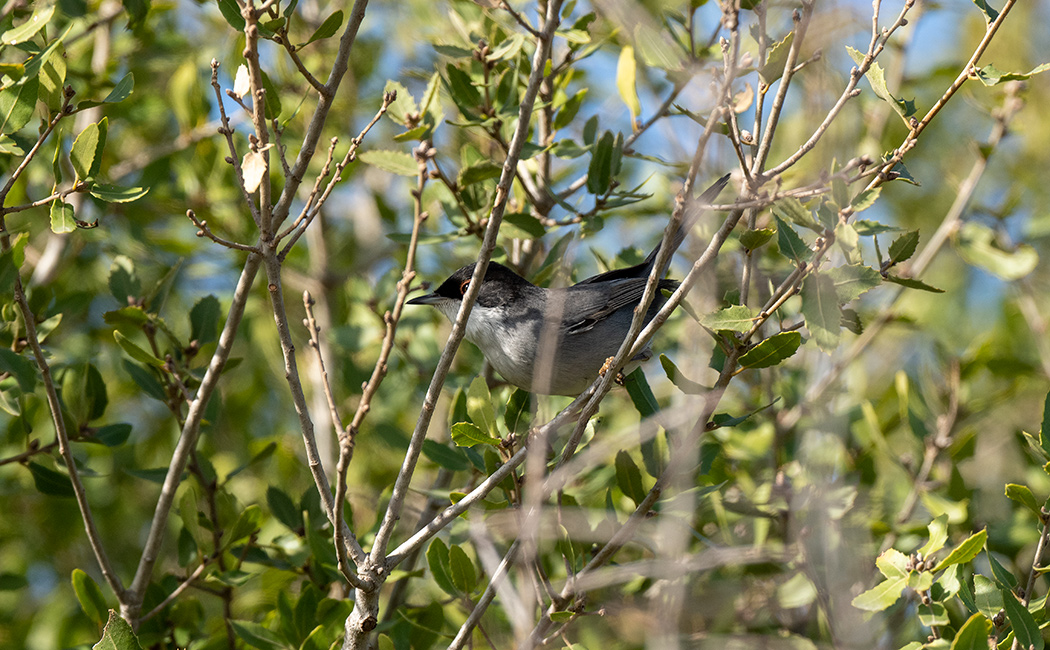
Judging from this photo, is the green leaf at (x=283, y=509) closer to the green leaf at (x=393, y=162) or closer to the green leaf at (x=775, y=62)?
the green leaf at (x=393, y=162)

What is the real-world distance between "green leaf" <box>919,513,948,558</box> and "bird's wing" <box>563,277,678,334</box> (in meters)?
1.58

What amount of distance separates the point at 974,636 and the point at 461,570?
4.96 feet

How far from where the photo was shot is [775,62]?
2.50 meters

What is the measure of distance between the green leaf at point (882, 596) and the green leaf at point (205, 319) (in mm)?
2480

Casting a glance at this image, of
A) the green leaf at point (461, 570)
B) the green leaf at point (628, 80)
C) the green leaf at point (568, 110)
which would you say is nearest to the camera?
the green leaf at point (461, 570)

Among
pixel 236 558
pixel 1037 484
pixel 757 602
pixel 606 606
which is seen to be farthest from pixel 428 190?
pixel 1037 484

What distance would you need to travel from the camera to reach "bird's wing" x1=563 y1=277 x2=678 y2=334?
160 inches

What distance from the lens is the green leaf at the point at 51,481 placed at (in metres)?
3.15

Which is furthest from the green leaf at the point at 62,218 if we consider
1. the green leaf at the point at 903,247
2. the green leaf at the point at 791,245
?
the green leaf at the point at 903,247

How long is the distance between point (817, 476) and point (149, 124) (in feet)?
14.2

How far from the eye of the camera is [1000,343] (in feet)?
17.7

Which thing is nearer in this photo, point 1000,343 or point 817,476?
point 817,476

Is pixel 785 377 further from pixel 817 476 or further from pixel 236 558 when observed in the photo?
pixel 236 558

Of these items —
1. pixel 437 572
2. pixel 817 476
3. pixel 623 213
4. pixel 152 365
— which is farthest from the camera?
pixel 623 213
